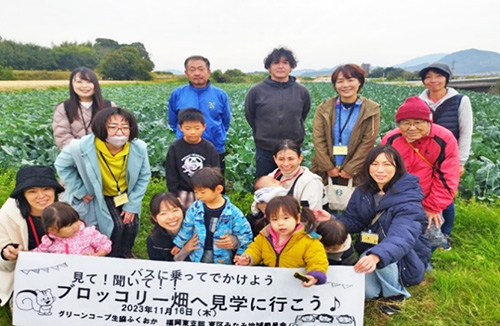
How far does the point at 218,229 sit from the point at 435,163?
221cm

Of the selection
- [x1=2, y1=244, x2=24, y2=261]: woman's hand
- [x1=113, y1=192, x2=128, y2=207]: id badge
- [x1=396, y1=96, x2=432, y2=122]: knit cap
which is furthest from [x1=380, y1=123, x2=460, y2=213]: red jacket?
[x1=2, y1=244, x2=24, y2=261]: woman's hand

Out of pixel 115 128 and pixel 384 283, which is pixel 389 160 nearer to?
pixel 384 283

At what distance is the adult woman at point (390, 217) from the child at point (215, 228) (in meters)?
0.99

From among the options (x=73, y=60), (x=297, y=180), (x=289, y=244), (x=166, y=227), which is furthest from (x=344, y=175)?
(x=73, y=60)

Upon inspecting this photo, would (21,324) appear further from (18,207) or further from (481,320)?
(481,320)

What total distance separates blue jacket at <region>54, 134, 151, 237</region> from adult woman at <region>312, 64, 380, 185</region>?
1949mm

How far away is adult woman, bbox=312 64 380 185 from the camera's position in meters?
3.82

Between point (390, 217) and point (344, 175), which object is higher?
point (344, 175)

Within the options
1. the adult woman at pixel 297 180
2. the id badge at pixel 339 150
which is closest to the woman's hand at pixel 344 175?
the id badge at pixel 339 150

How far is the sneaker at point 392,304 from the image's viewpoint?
10.1 feet

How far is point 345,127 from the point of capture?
3986mm

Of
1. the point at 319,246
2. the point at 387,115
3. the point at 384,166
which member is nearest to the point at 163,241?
the point at 319,246

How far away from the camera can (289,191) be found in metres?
3.45

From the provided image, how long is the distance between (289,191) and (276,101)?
53.3 inches
